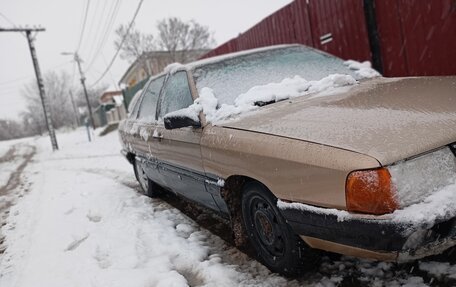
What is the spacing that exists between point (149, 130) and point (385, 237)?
3.16 metres

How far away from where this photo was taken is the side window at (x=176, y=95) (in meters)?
3.77

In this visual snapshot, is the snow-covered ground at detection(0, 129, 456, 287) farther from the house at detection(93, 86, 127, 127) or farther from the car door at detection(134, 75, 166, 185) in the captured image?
the house at detection(93, 86, 127, 127)

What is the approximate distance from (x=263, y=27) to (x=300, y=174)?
7583mm

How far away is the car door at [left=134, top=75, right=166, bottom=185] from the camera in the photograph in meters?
4.63

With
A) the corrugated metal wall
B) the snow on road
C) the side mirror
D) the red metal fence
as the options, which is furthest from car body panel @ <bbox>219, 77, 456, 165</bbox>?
the corrugated metal wall

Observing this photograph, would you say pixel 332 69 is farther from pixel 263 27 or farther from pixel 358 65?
pixel 263 27

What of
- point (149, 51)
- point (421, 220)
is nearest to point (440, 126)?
point (421, 220)

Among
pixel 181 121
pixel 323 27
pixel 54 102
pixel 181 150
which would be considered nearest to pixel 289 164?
pixel 181 121

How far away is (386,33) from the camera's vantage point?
19.8 ft

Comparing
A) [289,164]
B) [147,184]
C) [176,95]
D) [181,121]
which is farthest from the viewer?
[147,184]

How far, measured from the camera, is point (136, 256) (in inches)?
142

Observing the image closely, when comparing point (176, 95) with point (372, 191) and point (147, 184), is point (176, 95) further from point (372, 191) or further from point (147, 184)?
point (372, 191)

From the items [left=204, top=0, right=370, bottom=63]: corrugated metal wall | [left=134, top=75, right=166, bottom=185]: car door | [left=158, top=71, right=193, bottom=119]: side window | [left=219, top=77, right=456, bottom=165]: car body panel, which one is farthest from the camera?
[left=204, top=0, right=370, bottom=63]: corrugated metal wall

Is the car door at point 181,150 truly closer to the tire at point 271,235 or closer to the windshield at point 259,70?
the windshield at point 259,70
